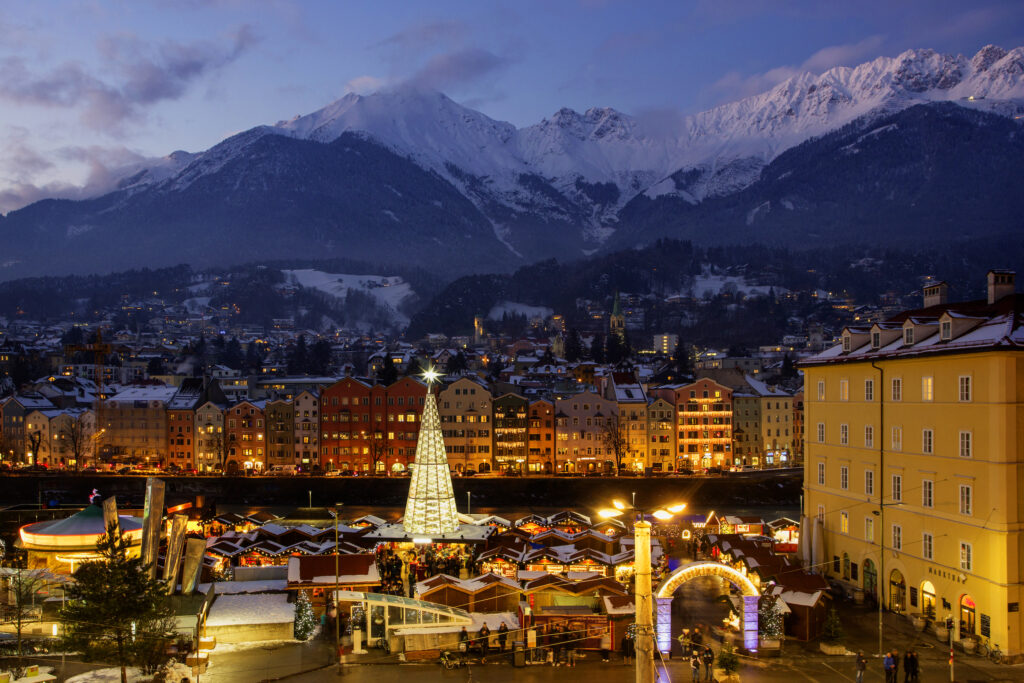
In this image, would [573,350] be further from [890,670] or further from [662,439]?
[890,670]

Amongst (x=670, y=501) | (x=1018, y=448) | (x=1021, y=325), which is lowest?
(x=670, y=501)

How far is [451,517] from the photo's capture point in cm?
3894

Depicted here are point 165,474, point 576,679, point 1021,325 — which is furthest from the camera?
point 165,474

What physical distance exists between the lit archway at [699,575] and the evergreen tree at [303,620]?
33.1 feet

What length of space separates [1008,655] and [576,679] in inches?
451

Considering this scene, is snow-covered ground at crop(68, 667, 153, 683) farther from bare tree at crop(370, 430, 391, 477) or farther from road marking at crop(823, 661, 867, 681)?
bare tree at crop(370, 430, 391, 477)

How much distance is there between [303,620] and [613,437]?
5064 cm

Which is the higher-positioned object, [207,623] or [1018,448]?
[1018,448]

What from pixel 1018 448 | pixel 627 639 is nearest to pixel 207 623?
pixel 627 639

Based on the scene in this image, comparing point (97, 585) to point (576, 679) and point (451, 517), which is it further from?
point (451, 517)

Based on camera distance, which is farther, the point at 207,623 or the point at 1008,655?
the point at 207,623

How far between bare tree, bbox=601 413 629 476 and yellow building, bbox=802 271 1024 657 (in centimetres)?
3983

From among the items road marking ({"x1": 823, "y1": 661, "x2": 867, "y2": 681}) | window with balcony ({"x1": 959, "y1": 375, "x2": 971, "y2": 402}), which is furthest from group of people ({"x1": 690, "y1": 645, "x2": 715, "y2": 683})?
window with balcony ({"x1": 959, "y1": 375, "x2": 971, "y2": 402})

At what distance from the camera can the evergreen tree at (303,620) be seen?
25375 millimetres
